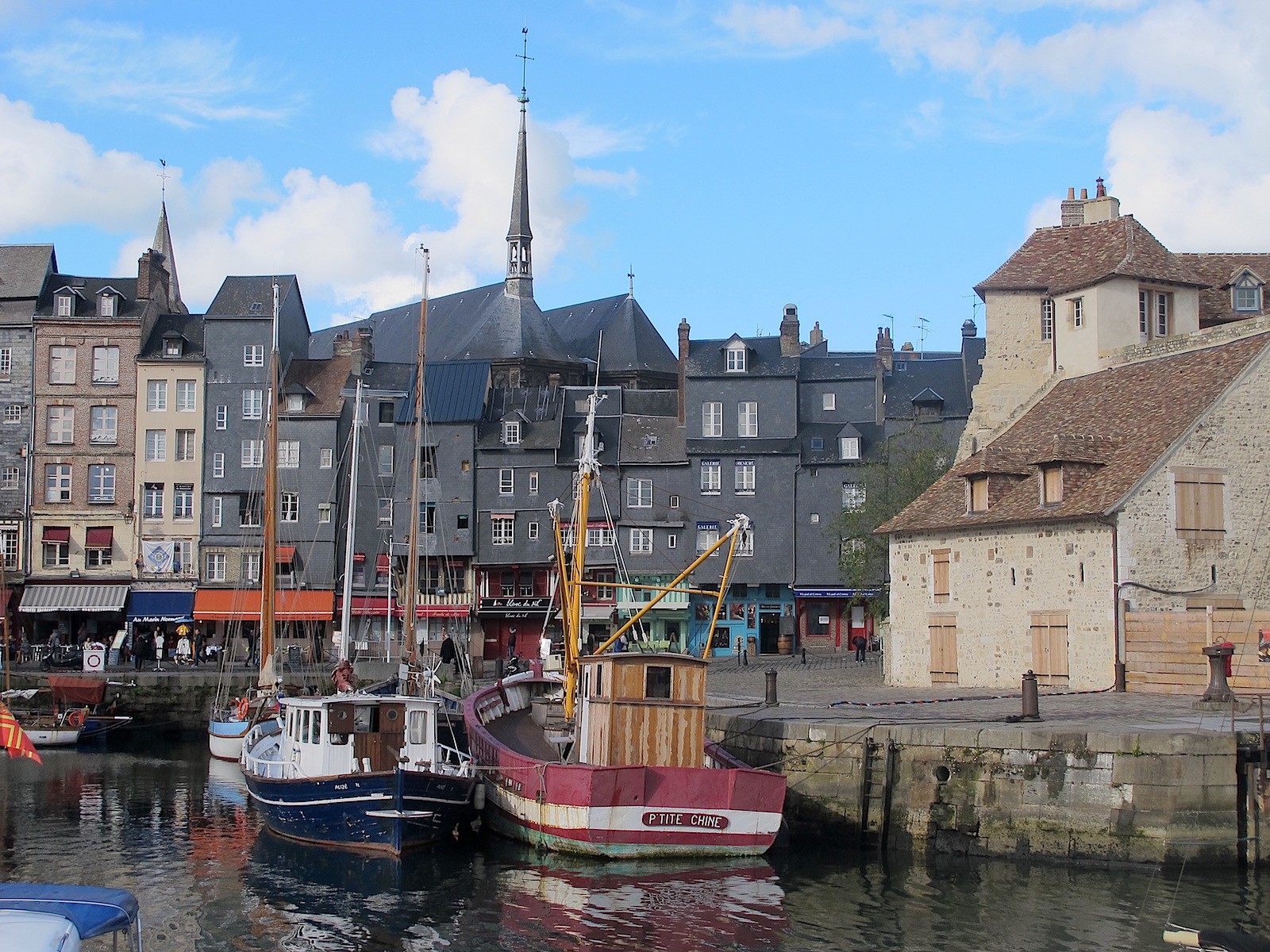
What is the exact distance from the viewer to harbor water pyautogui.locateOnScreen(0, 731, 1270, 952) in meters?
18.4

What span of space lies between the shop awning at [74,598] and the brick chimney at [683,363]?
2435 cm

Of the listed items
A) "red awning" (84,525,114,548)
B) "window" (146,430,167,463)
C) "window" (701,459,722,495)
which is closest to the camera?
"red awning" (84,525,114,548)

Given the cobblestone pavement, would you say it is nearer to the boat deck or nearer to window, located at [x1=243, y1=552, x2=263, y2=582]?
the boat deck

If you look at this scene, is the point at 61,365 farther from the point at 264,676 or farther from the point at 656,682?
the point at 656,682

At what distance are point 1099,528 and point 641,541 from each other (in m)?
32.5

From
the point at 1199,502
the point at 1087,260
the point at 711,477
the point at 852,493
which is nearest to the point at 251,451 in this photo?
the point at 711,477

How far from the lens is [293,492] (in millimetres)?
61938

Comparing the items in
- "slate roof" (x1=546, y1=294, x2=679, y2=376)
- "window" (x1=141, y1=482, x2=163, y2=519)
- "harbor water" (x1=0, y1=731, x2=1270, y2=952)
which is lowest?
"harbor water" (x1=0, y1=731, x2=1270, y2=952)

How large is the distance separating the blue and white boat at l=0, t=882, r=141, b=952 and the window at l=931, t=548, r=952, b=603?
942 inches

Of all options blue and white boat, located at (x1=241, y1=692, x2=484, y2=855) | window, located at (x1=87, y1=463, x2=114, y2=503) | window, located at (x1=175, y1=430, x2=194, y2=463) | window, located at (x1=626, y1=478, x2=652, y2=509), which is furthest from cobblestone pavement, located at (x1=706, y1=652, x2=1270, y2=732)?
window, located at (x1=87, y1=463, x2=114, y2=503)

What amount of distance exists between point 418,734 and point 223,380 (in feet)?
130

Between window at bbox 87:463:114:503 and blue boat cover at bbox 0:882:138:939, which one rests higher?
window at bbox 87:463:114:503

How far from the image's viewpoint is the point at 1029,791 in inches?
851

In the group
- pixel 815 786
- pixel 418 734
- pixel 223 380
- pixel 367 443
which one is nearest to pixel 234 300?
pixel 223 380
